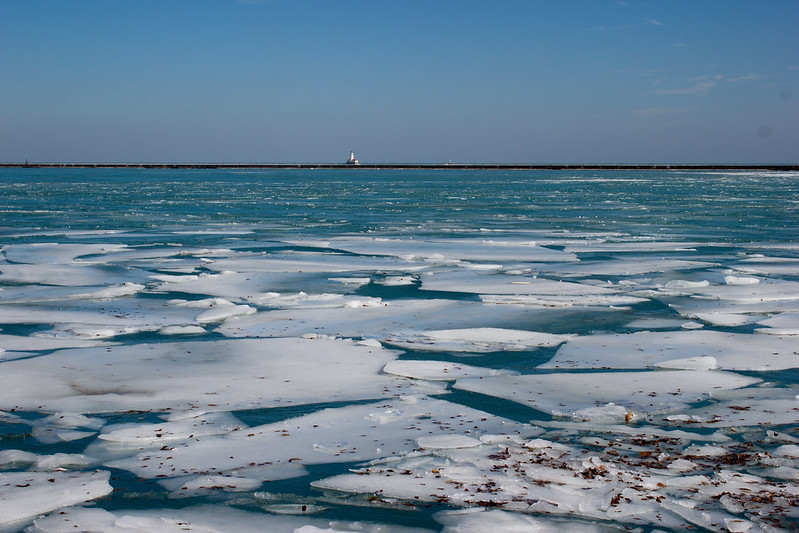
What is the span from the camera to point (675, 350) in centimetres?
603

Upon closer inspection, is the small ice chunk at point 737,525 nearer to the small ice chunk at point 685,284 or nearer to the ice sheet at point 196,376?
the ice sheet at point 196,376

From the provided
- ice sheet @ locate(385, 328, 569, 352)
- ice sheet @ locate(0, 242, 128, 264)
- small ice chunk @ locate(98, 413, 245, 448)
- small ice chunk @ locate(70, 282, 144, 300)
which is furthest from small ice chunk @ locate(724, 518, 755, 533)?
ice sheet @ locate(0, 242, 128, 264)

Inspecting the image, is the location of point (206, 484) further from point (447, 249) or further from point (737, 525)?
point (447, 249)

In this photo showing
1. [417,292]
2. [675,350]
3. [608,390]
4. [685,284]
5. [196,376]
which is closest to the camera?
[608,390]

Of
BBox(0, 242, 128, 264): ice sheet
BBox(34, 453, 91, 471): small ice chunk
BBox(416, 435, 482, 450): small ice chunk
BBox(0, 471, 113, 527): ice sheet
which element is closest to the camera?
BBox(0, 471, 113, 527): ice sheet

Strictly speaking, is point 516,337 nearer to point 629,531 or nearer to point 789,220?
point 629,531

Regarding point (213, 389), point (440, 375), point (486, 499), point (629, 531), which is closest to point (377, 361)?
point (440, 375)

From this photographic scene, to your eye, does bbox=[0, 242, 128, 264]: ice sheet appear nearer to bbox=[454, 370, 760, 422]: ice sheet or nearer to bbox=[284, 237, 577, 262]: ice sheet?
bbox=[284, 237, 577, 262]: ice sheet

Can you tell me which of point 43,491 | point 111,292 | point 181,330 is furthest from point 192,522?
point 111,292

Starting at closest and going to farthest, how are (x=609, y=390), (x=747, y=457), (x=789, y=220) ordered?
1. (x=747, y=457)
2. (x=609, y=390)
3. (x=789, y=220)

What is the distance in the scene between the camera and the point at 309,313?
24.9 ft

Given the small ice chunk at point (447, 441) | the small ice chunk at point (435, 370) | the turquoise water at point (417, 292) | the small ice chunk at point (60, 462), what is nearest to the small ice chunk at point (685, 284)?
the turquoise water at point (417, 292)

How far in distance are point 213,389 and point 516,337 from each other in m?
2.58

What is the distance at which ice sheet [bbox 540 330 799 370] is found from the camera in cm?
567
